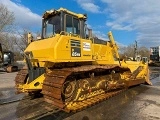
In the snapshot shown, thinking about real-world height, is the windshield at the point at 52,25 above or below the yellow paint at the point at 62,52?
above

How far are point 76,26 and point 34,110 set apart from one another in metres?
3.54

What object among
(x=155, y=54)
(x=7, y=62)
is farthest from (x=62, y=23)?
(x=155, y=54)

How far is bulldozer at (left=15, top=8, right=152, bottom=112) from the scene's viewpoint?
6.92m

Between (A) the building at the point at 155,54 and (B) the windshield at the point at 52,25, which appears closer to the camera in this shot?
(B) the windshield at the point at 52,25

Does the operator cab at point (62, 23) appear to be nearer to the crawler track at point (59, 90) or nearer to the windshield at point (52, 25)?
the windshield at point (52, 25)

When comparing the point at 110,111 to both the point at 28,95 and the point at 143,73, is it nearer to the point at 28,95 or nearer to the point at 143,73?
the point at 28,95

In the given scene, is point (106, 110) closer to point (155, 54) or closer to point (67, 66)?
point (67, 66)

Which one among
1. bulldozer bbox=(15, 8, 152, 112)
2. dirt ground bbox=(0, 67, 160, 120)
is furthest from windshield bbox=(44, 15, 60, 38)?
dirt ground bbox=(0, 67, 160, 120)

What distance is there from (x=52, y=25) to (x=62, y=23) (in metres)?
0.75

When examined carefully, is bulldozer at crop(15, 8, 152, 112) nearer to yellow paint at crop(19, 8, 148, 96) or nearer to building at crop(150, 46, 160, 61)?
yellow paint at crop(19, 8, 148, 96)

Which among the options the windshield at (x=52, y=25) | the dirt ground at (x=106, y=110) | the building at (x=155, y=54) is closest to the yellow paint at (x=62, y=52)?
the windshield at (x=52, y=25)

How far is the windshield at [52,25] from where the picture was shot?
802 cm

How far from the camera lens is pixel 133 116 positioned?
21.3ft

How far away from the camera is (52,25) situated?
8.34 metres
